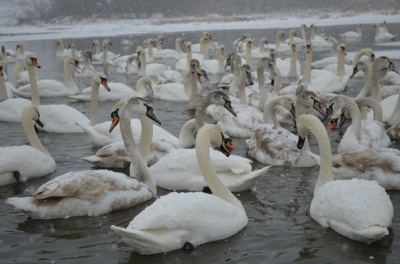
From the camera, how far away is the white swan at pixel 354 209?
18.5 feet

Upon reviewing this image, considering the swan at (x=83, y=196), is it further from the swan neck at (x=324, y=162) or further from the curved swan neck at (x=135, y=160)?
the swan neck at (x=324, y=162)

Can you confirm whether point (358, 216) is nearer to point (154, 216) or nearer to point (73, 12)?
point (154, 216)

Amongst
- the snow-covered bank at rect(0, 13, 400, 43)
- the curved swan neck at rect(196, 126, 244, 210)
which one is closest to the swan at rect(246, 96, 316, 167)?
the curved swan neck at rect(196, 126, 244, 210)

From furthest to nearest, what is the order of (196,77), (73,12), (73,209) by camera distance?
(73,12)
(196,77)
(73,209)

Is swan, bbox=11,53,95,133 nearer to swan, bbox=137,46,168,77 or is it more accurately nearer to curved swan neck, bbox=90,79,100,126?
curved swan neck, bbox=90,79,100,126

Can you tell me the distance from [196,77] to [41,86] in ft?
16.2

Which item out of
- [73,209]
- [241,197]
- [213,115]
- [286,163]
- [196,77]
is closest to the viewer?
[73,209]

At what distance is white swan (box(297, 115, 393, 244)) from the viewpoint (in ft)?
18.5

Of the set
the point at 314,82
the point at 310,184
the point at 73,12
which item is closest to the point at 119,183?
the point at 310,184

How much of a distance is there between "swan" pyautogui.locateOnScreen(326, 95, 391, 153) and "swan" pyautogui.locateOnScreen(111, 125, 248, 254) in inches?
132

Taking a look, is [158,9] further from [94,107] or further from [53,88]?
[94,107]

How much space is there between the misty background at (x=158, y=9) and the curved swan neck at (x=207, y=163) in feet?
232

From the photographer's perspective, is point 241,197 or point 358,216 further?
point 241,197

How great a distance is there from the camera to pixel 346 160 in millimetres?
7680
